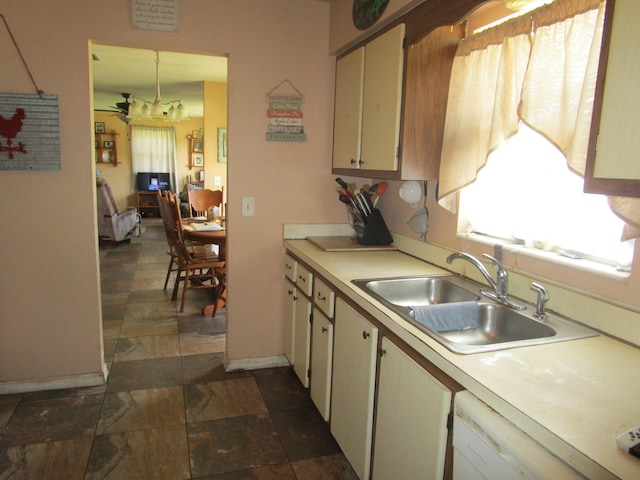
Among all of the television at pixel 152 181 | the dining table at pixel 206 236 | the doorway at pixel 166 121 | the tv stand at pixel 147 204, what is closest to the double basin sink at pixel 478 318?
the doorway at pixel 166 121

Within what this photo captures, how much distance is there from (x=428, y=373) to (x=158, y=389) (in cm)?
192

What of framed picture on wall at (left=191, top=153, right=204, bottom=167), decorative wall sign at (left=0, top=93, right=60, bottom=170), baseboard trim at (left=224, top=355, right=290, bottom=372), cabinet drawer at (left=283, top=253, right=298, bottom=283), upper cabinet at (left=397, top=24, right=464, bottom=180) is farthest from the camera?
framed picture on wall at (left=191, top=153, right=204, bottom=167)

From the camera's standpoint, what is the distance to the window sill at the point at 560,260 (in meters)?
1.39

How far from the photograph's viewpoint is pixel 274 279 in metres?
2.89

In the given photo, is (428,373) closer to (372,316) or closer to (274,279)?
(372,316)

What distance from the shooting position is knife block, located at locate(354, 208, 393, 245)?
2.62 m

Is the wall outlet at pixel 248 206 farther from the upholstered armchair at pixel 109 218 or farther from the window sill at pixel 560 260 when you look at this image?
the upholstered armchair at pixel 109 218

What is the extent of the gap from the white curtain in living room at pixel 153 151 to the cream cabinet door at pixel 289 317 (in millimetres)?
8913

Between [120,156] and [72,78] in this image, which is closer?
[72,78]

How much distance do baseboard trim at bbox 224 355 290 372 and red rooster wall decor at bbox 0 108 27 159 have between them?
5.56 feet

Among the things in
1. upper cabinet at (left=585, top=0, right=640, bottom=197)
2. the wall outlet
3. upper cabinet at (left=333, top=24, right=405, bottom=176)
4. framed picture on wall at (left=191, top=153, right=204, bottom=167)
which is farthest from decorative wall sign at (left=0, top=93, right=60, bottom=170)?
framed picture on wall at (left=191, top=153, right=204, bottom=167)

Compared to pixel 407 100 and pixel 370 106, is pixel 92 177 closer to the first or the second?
pixel 370 106

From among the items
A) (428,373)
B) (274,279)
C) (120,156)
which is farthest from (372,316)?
(120,156)

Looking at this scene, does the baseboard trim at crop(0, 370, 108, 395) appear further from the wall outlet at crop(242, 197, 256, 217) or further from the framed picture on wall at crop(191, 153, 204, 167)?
the framed picture on wall at crop(191, 153, 204, 167)
